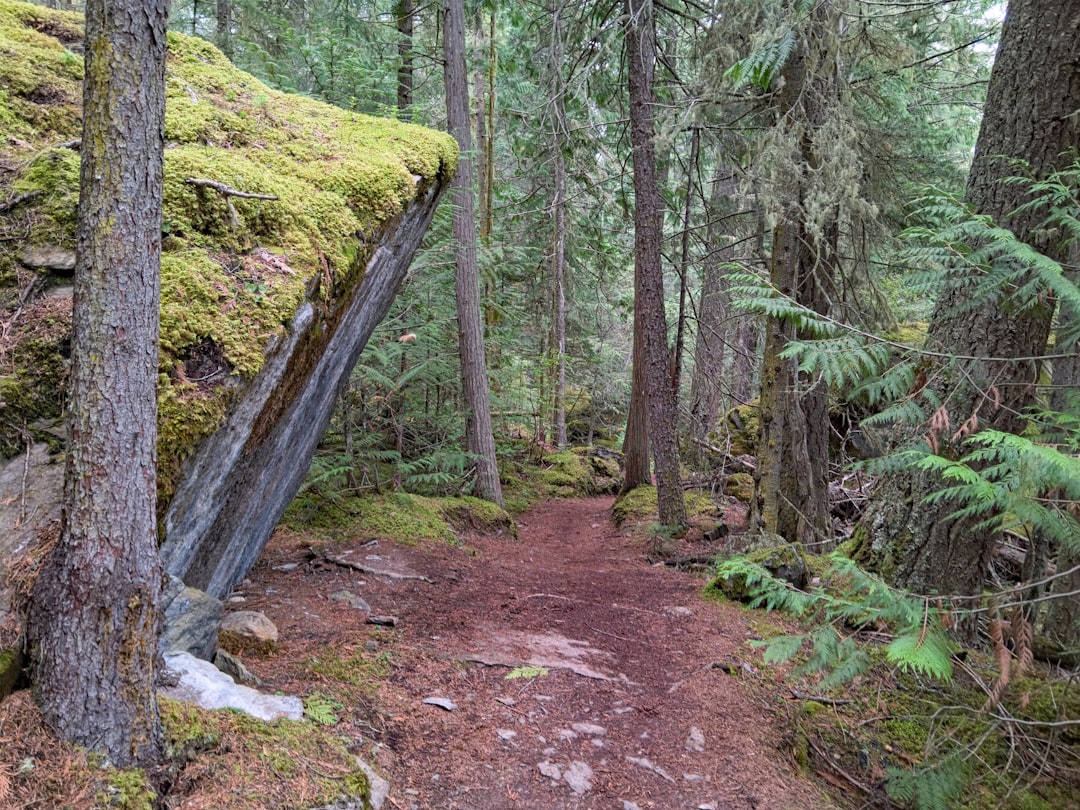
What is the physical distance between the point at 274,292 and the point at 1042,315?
13.9 feet

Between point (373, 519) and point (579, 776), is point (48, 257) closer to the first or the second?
point (579, 776)

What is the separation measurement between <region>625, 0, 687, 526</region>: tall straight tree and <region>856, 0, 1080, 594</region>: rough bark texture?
4.43 m

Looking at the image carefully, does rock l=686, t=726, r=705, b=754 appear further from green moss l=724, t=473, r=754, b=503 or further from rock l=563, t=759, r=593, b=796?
green moss l=724, t=473, r=754, b=503

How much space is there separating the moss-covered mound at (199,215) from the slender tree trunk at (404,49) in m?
4.53

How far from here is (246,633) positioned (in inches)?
148

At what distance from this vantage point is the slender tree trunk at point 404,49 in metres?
9.72

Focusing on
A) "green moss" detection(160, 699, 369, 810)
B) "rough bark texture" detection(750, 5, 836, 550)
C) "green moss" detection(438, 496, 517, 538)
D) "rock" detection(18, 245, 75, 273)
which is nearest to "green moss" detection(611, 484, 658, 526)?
"green moss" detection(438, 496, 517, 538)

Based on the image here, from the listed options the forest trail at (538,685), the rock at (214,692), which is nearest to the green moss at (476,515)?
the forest trail at (538,685)

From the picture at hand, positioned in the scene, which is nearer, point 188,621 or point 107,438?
point 107,438

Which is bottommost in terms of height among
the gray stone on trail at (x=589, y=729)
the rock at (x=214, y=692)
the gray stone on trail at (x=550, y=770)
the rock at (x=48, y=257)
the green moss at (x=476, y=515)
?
the green moss at (x=476, y=515)

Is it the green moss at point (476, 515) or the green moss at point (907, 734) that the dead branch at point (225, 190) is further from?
the green moss at point (476, 515)

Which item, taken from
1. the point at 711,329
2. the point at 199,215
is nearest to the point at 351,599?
the point at 199,215

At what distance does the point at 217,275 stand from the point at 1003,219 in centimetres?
477

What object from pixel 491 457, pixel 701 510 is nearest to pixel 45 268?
pixel 491 457
